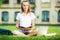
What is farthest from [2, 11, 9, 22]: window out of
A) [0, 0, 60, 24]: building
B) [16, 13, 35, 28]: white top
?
[16, 13, 35, 28]: white top

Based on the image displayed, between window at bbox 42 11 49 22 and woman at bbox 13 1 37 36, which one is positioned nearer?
woman at bbox 13 1 37 36

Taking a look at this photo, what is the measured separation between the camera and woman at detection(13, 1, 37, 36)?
796 cm

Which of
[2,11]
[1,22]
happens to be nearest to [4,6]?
[2,11]

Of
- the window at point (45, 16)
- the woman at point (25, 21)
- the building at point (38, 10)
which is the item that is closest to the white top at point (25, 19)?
the woman at point (25, 21)

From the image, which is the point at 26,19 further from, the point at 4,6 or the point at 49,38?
the point at 4,6

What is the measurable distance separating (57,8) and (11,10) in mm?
3264

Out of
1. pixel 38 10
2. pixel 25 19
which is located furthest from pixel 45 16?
pixel 25 19

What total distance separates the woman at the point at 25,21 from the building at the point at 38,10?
49.7 ft

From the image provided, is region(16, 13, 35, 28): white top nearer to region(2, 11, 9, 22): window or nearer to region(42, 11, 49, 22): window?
region(42, 11, 49, 22): window

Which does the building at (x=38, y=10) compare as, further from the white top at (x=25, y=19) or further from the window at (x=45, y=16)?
the white top at (x=25, y=19)

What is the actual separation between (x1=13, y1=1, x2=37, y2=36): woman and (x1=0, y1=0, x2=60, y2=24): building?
1516 centimetres

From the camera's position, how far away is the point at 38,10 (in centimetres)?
2412

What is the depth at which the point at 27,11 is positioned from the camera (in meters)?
7.95

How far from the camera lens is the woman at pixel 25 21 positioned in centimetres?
796
